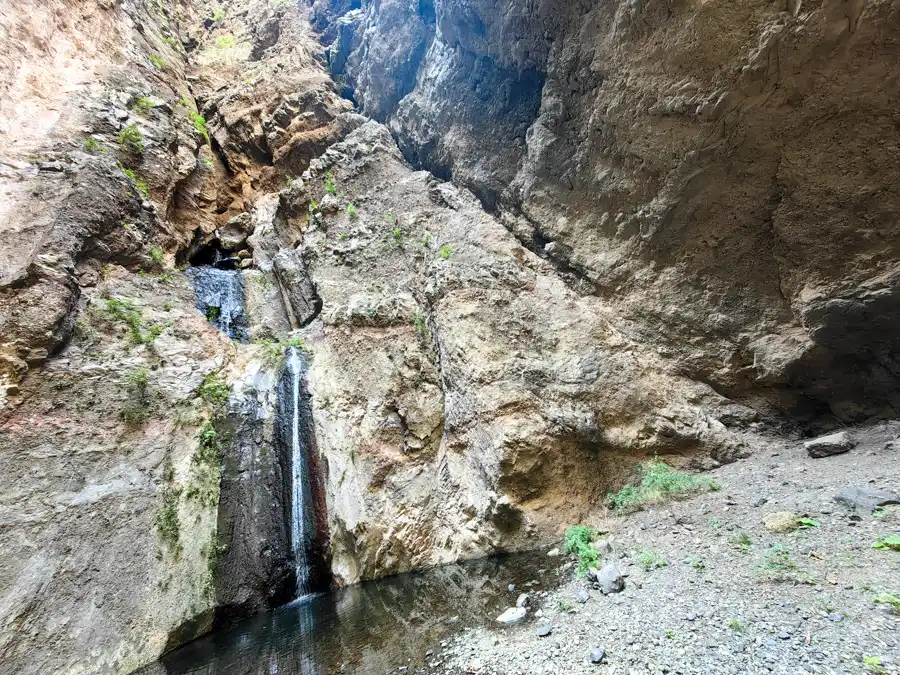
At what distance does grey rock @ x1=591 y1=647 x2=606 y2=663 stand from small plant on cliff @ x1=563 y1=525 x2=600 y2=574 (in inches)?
65.6

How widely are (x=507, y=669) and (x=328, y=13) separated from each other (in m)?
28.9

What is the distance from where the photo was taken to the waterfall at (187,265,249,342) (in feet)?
39.3

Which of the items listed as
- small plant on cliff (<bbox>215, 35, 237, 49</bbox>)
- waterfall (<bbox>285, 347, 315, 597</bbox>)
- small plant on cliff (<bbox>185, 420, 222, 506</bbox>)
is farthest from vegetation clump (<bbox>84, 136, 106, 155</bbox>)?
small plant on cliff (<bbox>215, 35, 237, 49</bbox>)

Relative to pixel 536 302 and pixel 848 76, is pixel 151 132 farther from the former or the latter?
pixel 848 76

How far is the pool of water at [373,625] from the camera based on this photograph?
4.78 meters

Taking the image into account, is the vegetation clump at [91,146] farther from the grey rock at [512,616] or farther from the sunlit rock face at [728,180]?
the grey rock at [512,616]

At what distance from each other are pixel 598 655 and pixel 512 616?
4.58 feet

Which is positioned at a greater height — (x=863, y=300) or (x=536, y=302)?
(x=536, y=302)

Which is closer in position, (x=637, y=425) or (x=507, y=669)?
(x=507, y=669)

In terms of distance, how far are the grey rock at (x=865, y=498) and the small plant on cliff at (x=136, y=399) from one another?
11.0 meters

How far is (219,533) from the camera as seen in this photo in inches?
287

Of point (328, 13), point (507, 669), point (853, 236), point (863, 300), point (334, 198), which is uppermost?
point (328, 13)

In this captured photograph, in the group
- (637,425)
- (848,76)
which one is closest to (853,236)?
(848,76)

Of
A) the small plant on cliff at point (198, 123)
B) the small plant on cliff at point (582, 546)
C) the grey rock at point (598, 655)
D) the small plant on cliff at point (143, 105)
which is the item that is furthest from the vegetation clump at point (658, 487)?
the small plant on cliff at point (198, 123)
